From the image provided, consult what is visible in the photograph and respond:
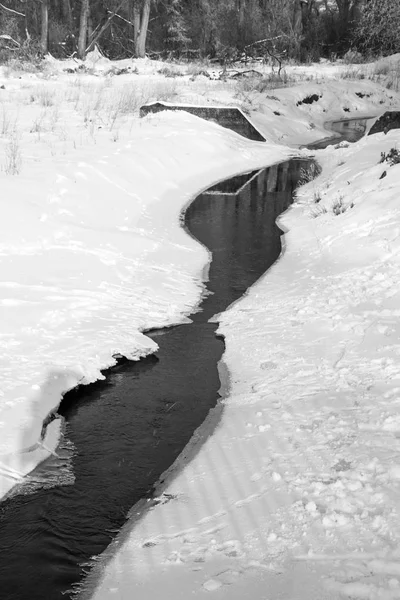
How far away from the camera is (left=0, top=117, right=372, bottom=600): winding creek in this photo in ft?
10.5

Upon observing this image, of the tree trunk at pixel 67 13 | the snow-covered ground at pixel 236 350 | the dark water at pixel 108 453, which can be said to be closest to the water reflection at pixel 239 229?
the dark water at pixel 108 453

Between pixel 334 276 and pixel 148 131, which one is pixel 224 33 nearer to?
pixel 148 131

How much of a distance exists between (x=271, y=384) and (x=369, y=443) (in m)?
1.16

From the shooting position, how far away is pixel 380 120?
55.0 ft

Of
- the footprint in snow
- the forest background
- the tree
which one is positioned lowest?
the footprint in snow

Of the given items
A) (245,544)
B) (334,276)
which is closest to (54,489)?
(245,544)

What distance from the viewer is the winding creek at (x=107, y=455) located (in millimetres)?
3188

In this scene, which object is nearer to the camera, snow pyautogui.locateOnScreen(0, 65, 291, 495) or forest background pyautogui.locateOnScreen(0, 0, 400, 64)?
snow pyautogui.locateOnScreen(0, 65, 291, 495)

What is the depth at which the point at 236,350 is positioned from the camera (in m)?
5.46

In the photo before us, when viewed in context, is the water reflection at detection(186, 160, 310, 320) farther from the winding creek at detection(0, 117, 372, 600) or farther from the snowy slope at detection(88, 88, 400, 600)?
the snowy slope at detection(88, 88, 400, 600)

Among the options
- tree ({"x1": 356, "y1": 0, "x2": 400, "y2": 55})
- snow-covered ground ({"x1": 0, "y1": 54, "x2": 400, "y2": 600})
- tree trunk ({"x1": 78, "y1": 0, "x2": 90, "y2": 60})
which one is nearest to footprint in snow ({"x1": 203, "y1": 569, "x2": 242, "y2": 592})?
snow-covered ground ({"x1": 0, "y1": 54, "x2": 400, "y2": 600})

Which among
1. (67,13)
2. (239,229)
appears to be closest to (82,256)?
(239,229)

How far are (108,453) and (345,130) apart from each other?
18.6 meters

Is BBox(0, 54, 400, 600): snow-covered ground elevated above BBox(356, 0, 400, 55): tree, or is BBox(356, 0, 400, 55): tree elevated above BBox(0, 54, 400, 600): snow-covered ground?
BBox(356, 0, 400, 55): tree
